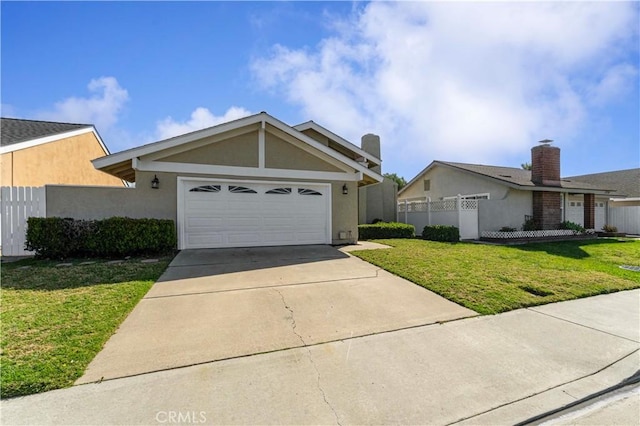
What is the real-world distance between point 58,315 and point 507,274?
27.5ft

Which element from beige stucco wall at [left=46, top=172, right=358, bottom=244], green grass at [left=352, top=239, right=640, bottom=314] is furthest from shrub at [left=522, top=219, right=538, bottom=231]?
beige stucco wall at [left=46, top=172, right=358, bottom=244]

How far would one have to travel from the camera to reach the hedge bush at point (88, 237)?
734cm

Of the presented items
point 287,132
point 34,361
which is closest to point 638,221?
point 287,132

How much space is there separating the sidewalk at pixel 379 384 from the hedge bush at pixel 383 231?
9856 mm

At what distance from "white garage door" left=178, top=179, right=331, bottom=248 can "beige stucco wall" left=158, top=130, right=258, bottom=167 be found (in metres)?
0.65

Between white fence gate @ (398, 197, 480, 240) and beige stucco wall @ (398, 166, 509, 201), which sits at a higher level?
beige stucco wall @ (398, 166, 509, 201)

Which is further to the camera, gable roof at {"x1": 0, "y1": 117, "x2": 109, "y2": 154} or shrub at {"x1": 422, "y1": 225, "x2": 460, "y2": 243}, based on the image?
shrub at {"x1": 422, "y1": 225, "x2": 460, "y2": 243}

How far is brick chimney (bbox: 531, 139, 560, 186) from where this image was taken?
15.9 m

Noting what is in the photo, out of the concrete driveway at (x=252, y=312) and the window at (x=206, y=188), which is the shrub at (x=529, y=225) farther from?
the window at (x=206, y=188)

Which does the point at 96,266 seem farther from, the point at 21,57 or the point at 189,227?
the point at 21,57

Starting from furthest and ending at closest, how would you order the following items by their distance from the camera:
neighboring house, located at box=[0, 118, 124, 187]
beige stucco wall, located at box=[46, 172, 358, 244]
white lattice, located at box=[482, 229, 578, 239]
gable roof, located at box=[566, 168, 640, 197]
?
1. gable roof, located at box=[566, 168, 640, 197]
2. white lattice, located at box=[482, 229, 578, 239]
3. neighboring house, located at box=[0, 118, 124, 187]
4. beige stucco wall, located at box=[46, 172, 358, 244]

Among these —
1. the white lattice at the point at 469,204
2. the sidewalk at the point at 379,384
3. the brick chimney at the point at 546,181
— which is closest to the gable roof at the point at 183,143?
the white lattice at the point at 469,204

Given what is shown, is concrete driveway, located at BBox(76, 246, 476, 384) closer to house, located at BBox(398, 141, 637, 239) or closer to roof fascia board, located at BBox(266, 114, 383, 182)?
roof fascia board, located at BBox(266, 114, 383, 182)

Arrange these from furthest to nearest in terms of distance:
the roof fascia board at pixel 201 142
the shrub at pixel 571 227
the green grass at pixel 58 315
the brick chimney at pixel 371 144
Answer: the brick chimney at pixel 371 144 < the shrub at pixel 571 227 < the roof fascia board at pixel 201 142 < the green grass at pixel 58 315
